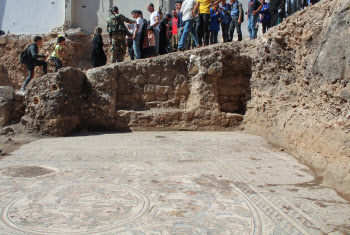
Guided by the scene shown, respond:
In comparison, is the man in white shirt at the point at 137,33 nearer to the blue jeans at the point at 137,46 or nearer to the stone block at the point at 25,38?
the blue jeans at the point at 137,46

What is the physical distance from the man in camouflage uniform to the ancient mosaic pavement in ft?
13.2

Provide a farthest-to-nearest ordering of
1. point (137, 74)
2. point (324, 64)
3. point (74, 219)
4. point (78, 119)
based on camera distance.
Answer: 1. point (137, 74)
2. point (78, 119)
3. point (324, 64)
4. point (74, 219)

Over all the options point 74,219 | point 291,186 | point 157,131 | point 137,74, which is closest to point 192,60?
point 137,74

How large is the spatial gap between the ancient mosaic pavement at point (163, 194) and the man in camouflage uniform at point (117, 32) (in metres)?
4.03

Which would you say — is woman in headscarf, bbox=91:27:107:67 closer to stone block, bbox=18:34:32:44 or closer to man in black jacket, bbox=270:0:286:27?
man in black jacket, bbox=270:0:286:27

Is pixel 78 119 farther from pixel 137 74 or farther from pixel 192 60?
pixel 192 60

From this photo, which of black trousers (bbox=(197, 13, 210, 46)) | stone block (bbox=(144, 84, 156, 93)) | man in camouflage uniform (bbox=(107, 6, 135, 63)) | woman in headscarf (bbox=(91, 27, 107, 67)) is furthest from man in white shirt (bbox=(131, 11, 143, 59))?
black trousers (bbox=(197, 13, 210, 46))

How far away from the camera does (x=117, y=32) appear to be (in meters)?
7.99

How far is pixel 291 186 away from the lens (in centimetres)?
322

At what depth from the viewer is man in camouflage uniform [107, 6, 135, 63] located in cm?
793

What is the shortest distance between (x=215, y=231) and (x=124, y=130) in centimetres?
497

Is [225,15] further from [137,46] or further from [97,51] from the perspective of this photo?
[97,51]

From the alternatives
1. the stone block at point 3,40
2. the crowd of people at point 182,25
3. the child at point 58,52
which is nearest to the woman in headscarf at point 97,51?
the crowd of people at point 182,25

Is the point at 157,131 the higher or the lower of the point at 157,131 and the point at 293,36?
the lower
